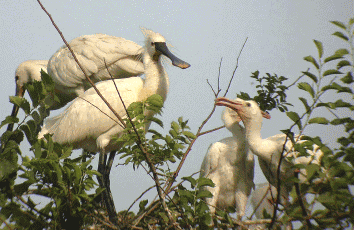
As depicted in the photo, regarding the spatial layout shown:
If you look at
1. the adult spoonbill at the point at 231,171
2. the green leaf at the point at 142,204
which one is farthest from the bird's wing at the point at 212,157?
the green leaf at the point at 142,204

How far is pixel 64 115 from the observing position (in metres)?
4.69

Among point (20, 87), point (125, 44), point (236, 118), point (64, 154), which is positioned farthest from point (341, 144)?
point (20, 87)

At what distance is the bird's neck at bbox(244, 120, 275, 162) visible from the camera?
12.2 feet

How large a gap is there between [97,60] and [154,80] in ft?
4.31

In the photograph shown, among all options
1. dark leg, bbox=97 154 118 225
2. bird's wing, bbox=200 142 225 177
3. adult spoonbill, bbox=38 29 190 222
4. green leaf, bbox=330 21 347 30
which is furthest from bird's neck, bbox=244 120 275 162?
green leaf, bbox=330 21 347 30

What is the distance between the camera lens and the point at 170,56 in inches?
172

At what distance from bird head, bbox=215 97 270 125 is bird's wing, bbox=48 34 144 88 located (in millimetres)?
1644

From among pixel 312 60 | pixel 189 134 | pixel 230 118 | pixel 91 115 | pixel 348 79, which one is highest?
pixel 312 60

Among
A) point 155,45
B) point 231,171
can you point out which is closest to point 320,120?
point 231,171

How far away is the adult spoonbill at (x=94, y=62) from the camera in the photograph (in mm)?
5566

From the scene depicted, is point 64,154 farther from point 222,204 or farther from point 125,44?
point 125,44

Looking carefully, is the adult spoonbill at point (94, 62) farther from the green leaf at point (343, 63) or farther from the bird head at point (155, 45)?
the green leaf at point (343, 63)

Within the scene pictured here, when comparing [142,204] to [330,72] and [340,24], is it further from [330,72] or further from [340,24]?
[340,24]

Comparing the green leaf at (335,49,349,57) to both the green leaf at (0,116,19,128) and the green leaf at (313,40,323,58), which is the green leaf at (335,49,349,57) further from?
the green leaf at (0,116,19,128)
